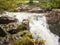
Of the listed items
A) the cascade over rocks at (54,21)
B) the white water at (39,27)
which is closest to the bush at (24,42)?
the white water at (39,27)

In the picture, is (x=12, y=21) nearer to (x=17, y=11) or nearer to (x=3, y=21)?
(x=3, y=21)

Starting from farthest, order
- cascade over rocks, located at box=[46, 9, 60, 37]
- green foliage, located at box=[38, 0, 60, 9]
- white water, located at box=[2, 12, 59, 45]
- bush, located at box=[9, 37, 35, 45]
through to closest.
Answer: green foliage, located at box=[38, 0, 60, 9] → cascade over rocks, located at box=[46, 9, 60, 37] → white water, located at box=[2, 12, 59, 45] → bush, located at box=[9, 37, 35, 45]

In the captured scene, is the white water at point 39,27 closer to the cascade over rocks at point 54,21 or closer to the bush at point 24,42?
the cascade over rocks at point 54,21

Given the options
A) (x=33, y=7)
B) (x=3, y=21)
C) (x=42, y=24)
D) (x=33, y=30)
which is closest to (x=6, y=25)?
(x=3, y=21)

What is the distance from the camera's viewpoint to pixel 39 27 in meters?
11.2

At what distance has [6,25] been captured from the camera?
1023cm

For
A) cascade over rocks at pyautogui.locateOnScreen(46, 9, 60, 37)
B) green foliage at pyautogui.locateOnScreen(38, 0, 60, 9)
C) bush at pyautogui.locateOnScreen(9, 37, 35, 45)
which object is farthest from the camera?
green foliage at pyautogui.locateOnScreen(38, 0, 60, 9)

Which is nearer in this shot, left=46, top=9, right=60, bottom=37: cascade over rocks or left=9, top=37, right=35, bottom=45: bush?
left=9, top=37, right=35, bottom=45: bush

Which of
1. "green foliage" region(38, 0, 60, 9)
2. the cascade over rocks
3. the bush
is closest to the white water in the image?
the cascade over rocks

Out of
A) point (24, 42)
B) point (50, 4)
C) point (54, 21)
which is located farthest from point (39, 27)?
point (50, 4)

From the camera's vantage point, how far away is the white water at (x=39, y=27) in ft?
34.4

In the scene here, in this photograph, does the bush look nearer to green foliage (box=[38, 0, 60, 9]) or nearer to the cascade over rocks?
the cascade over rocks

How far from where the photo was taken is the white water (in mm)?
10492

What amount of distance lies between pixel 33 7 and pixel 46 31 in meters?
3.25
